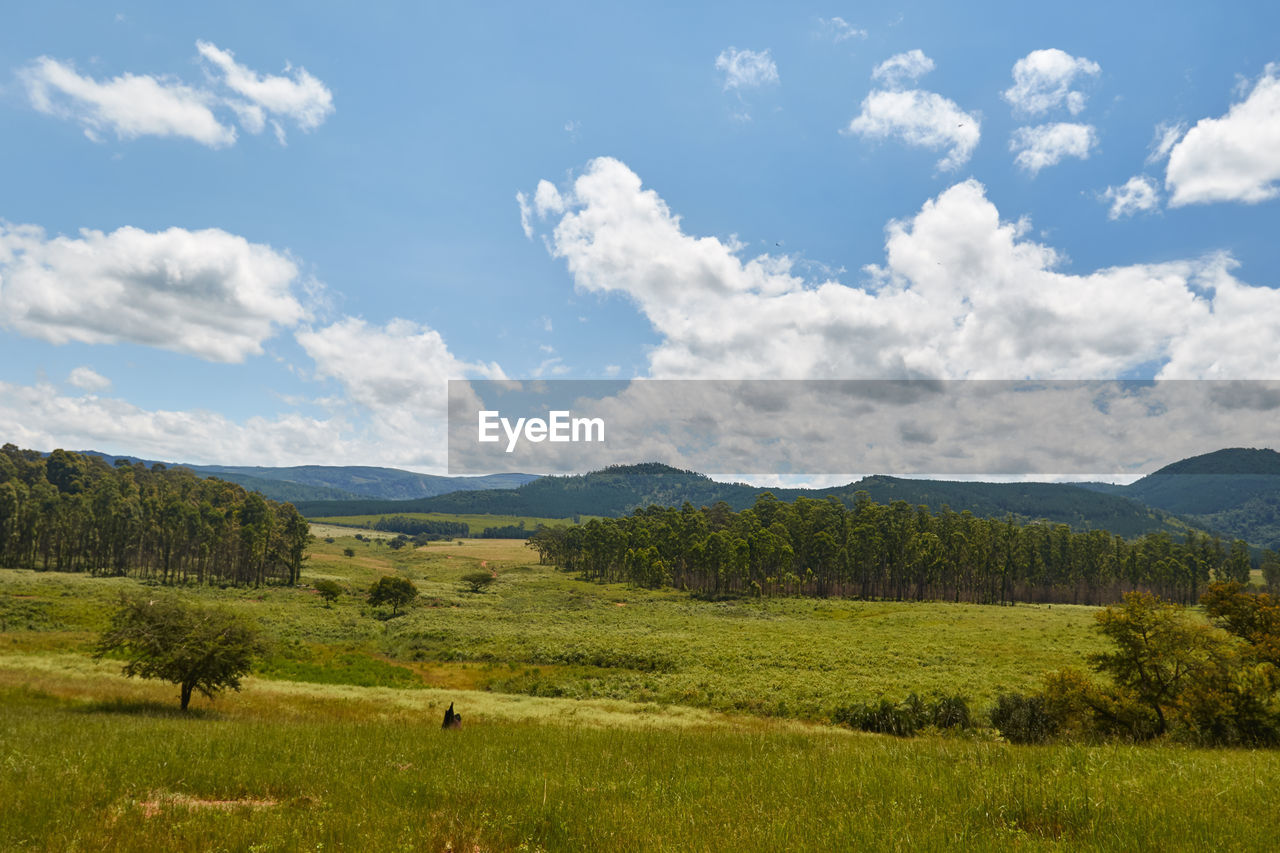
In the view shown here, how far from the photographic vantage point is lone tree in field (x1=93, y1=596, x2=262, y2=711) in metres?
24.7

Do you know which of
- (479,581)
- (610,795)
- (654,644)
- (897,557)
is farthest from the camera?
(897,557)

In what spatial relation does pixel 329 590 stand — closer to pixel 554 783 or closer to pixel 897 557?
pixel 554 783

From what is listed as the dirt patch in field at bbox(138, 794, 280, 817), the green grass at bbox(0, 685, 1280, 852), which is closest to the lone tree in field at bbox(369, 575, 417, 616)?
the green grass at bbox(0, 685, 1280, 852)

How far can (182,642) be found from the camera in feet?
81.8

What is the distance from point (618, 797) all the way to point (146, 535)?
535 feet

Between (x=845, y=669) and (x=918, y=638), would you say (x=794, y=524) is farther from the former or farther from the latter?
(x=845, y=669)

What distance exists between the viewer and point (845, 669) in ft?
149

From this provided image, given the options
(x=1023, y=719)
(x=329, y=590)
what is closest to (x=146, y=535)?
(x=329, y=590)

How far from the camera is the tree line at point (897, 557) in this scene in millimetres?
126312

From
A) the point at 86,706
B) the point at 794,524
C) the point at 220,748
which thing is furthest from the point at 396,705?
the point at 794,524

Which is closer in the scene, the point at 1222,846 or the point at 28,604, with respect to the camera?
the point at 1222,846

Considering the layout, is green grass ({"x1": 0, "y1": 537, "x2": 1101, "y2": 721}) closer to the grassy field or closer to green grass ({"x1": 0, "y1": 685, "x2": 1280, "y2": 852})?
the grassy field

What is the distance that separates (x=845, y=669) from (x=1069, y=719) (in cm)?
2435

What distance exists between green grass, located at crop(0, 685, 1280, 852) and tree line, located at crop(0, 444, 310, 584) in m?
131
